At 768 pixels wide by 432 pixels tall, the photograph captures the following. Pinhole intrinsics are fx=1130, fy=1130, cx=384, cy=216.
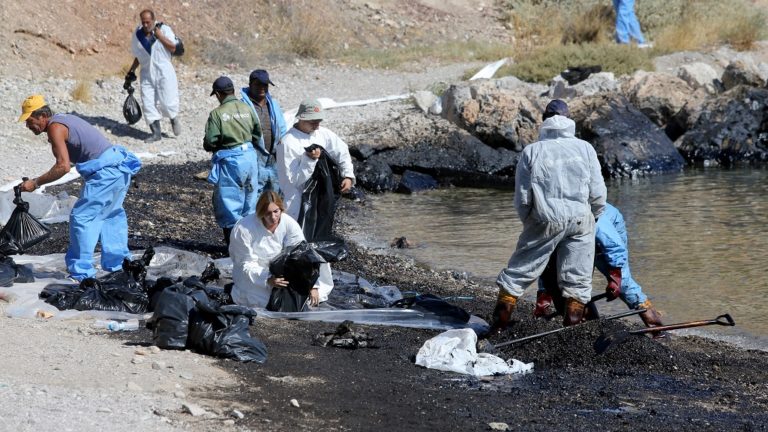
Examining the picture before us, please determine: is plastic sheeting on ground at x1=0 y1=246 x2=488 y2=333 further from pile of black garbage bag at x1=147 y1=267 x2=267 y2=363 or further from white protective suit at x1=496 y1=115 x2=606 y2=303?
pile of black garbage bag at x1=147 y1=267 x2=267 y2=363

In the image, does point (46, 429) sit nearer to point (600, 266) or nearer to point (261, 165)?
point (600, 266)

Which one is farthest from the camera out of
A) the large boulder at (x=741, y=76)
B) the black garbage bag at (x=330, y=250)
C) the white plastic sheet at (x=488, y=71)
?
the white plastic sheet at (x=488, y=71)

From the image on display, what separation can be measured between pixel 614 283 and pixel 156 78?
9.79m

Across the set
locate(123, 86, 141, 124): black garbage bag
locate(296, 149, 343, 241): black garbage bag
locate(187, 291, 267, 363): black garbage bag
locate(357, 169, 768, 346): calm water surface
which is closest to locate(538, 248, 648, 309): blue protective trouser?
locate(357, 169, 768, 346): calm water surface

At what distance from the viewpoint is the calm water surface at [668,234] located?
978 cm

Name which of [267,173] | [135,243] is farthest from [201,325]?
[135,243]

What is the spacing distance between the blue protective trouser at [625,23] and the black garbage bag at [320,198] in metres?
16.8

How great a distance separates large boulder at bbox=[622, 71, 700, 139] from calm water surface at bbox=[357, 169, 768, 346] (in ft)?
6.87

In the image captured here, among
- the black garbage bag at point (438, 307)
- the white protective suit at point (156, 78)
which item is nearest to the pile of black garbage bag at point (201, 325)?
the black garbage bag at point (438, 307)

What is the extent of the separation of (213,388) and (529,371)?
1.93 m

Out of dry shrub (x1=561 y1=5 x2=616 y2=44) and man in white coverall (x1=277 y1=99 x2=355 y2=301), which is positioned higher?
dry shrub (x1=561 y1=5 x2=616 y2=44)


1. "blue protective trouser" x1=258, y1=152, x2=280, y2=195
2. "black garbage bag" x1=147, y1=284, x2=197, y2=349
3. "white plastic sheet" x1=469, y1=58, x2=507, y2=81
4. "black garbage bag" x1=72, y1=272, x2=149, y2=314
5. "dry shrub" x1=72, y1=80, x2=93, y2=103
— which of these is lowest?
"black garbage bag" x1=72, y1=272, x2=149, y2=314

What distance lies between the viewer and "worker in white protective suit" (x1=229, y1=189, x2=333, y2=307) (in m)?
7.60

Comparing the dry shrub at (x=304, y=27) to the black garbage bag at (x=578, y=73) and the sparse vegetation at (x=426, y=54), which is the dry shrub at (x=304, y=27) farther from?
the black garbage bag at (x=578, y=73)
